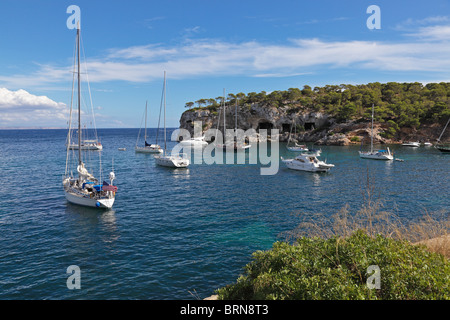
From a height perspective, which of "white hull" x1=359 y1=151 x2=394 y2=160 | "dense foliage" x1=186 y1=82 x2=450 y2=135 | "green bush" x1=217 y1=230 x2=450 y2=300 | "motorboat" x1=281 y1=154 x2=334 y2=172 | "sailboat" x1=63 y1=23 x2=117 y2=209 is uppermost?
"dense foliage" x1=186 y1=82 x2=450 y2=135

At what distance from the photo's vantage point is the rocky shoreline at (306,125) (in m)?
89.9

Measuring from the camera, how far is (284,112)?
109188 mm

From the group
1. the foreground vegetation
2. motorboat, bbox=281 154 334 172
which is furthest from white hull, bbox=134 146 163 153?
the foreground vegetation

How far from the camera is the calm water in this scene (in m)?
15.3

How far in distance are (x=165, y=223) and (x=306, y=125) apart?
314 feet

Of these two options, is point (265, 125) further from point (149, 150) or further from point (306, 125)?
point (149, 150)

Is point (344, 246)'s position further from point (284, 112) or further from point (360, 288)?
point (284, 112)

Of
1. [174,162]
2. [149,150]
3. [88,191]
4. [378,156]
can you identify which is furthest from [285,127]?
A: [88,191]

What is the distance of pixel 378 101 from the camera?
335ft

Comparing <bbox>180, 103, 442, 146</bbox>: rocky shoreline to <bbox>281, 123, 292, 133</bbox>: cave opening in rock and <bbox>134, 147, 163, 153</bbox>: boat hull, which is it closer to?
<bbox>281, 123, 292, 133</bbox>: cave opening in rock

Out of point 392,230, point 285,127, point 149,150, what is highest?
point 285,127

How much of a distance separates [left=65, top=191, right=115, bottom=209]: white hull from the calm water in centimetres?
58
